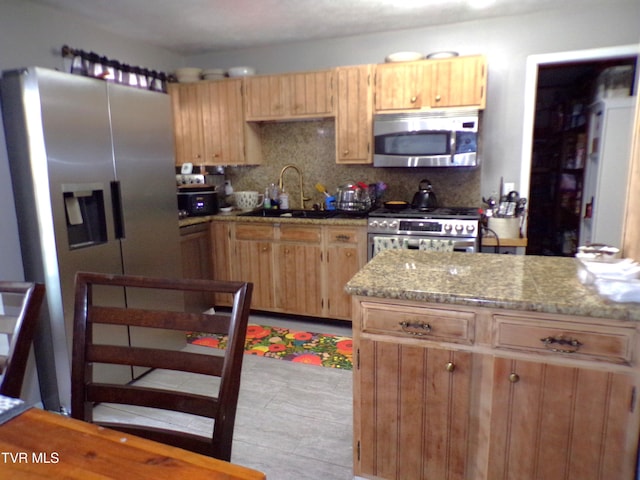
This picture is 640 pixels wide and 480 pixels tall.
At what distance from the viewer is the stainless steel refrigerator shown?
2.01 meters

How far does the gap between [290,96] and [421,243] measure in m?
1.68

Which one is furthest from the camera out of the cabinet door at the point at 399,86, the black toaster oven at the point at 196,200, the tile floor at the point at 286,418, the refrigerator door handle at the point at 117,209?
the black toaster oven at the point at 196,200

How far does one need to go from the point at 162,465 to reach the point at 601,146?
409 centimetres

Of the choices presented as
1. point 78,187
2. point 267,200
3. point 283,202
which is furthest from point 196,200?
point 78,187

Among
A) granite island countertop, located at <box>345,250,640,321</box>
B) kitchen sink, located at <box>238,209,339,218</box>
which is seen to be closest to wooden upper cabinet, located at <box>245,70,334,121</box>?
kitchen sink, located at <box>238,209,339,218</box>

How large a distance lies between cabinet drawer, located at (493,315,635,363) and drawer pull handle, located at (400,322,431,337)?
0.72ft

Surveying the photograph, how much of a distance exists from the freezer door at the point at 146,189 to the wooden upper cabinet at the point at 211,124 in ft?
3.73

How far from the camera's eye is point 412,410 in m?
1.49

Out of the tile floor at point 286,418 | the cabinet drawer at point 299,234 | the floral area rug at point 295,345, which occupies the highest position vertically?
the cabinet drawer at point 299,234

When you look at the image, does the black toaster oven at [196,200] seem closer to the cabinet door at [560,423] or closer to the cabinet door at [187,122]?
the cabinet door at [187,122]

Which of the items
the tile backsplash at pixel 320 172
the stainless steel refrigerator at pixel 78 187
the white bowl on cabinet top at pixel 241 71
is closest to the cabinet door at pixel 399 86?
the tile backsplash at pixel 320 172

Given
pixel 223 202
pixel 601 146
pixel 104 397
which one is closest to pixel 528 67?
pixel 601 146

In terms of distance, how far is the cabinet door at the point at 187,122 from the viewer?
3.89 metres

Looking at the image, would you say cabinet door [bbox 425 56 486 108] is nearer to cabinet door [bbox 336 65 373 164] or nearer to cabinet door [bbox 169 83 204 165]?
cabinet door [bbox 336 65 373 164]
